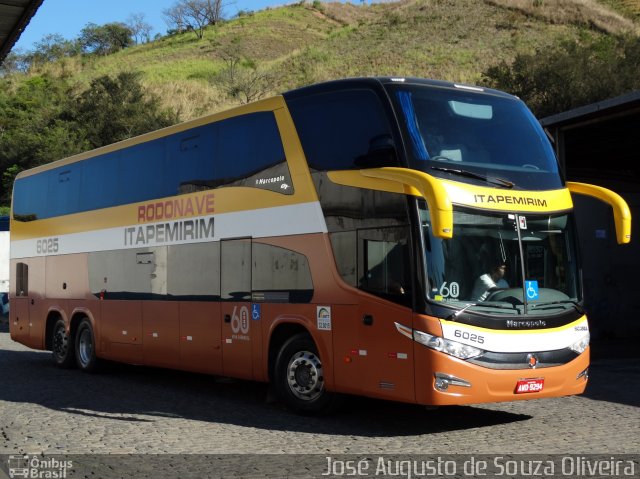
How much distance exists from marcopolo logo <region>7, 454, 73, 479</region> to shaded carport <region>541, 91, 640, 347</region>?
48.8 ft

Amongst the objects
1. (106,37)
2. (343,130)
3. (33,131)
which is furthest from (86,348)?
(106,37)

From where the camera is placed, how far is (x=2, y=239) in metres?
30.2

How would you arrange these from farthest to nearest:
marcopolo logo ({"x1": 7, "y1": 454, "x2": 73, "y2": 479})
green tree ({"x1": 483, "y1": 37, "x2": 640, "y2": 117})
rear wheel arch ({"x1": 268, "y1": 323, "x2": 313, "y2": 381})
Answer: green tree ({"x1": 483, "y1": 37, "x2": 640, "y2": 117}) → rear wheel arch ({"x1": 268, "y1": 323, "x2": 313, "y2": 381}) → marcopolo logo ({"x1": 7, "y1": 454, "x2": 73, "y2": 479})

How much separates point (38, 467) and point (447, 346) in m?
4.17

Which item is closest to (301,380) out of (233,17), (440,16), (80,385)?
(80,385)

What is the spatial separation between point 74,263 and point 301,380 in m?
7.31

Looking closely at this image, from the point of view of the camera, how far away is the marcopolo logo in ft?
25.4

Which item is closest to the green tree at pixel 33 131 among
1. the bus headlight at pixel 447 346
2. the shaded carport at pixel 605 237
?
the shaded carport at pixel 605 237

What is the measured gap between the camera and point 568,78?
46.0 m

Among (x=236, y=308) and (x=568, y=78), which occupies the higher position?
(x=568, y=78)

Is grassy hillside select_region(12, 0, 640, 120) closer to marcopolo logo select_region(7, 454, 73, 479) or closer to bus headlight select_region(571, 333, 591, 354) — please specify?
bus headlight select_region(571, 333, 591, 354)

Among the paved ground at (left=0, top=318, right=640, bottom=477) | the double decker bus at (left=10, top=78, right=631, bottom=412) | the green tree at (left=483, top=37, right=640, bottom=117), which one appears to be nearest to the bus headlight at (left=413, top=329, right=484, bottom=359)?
the double decker bus at (left=10, top=78, right=631, bottom=412)

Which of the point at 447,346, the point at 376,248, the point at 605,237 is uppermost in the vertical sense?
the point at 605,237

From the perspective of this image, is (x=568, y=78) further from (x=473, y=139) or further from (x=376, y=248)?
(x=376, y=248)
